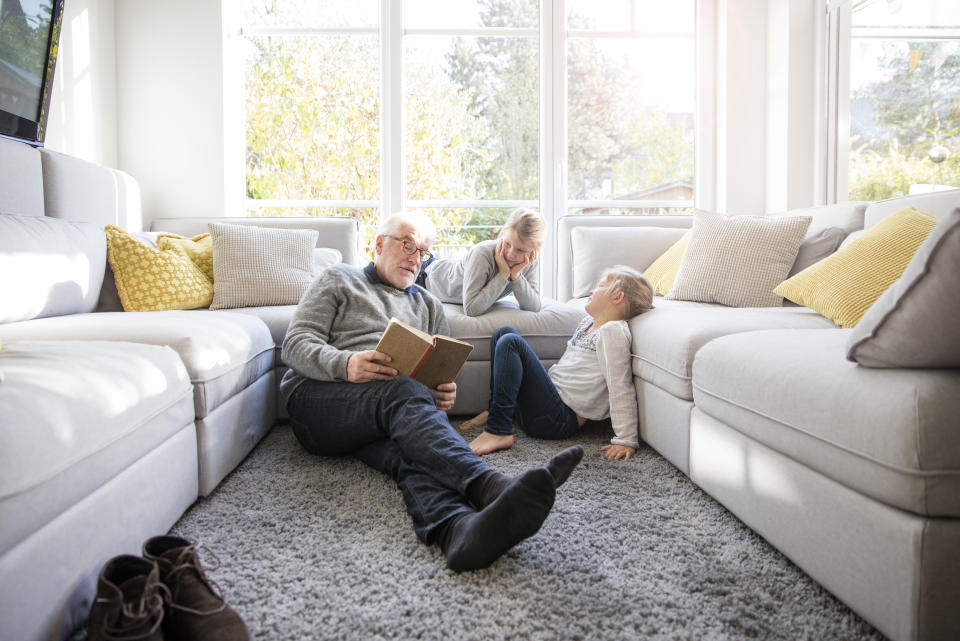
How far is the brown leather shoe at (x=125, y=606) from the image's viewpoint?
0.85m

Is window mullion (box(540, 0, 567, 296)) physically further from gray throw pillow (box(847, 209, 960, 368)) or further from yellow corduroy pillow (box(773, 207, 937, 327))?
gray throw pillow (box(847, 209, 960, 368))

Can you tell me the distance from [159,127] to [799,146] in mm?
4156

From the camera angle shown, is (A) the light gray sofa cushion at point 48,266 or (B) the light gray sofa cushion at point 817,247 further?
(B) the light gray sofa cushion at point 817,247

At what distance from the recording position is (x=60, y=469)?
3.05ft

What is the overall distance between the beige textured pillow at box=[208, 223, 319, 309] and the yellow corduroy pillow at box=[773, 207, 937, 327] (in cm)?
209

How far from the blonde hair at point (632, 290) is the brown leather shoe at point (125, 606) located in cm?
173

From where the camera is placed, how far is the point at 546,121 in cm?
437

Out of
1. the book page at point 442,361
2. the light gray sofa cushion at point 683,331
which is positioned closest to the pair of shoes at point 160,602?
the book page at point 442,361

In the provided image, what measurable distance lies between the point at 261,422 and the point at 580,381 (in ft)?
3.69

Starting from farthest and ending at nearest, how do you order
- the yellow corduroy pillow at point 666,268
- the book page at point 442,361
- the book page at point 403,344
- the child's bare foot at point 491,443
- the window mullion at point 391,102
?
1. the window mullion at point 391,102
2. the yellow corduroy pillow at point 666,268
3. the child's bare foot at point 491,443
4. the book page at point 442,361
5. the book page at point 403,344

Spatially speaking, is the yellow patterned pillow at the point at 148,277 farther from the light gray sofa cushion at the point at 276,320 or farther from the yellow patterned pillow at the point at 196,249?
the light gray sofa cushion at the point at 276,320

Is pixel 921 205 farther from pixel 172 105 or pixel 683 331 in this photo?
pixel 172 105

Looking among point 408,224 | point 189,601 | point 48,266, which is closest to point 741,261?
point 408,224

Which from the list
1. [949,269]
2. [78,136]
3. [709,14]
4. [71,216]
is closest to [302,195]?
[78,136]
